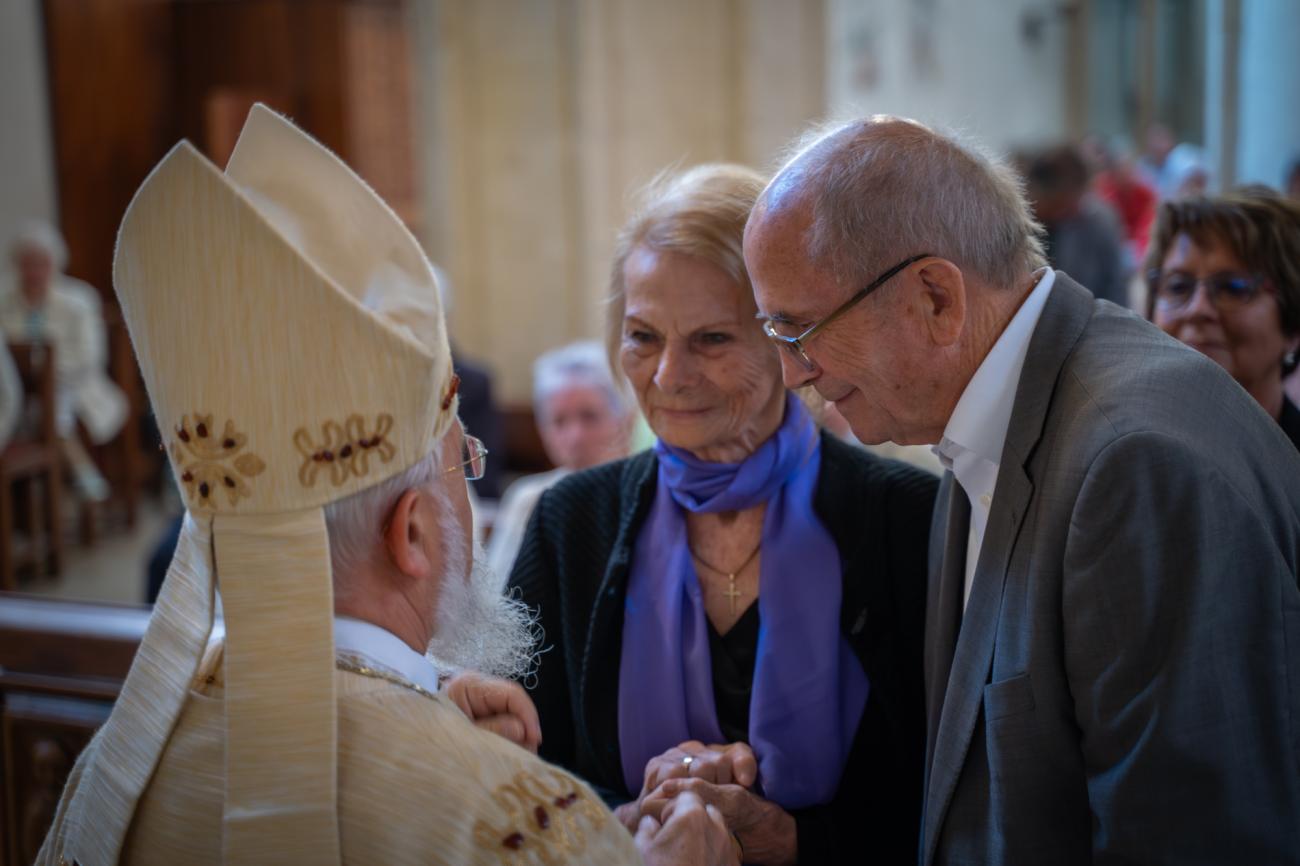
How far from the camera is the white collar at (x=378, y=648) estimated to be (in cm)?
134

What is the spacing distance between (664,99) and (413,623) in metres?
7.58

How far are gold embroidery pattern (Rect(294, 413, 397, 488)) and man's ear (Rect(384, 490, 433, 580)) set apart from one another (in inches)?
3.0

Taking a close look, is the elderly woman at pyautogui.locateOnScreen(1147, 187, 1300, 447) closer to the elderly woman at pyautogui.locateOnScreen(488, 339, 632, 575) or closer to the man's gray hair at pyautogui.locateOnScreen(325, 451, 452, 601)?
the man's gray hair at pyautogui.locateOnScreen(325, 451, 452, 601)

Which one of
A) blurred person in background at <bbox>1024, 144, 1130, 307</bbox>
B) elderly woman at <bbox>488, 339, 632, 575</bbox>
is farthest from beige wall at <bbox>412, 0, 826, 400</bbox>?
elderly woman at <bbox>488, 339, 632, 575</bbox>

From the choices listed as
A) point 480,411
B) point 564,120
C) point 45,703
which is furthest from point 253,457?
point 564,120

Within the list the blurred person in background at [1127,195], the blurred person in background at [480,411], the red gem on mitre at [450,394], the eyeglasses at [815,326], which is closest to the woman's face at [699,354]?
the eyeglasses at [815,326]

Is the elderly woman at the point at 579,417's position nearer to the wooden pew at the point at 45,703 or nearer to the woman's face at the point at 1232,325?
the wooden pew at the point at 45,703

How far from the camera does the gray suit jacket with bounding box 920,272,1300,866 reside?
→ 1369mm

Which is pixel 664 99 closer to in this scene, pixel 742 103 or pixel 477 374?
pixel 742 103

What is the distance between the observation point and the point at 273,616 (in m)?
1.28

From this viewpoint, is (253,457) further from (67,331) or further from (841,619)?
(67,331)

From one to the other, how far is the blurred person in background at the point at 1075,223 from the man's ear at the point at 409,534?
5338 mm

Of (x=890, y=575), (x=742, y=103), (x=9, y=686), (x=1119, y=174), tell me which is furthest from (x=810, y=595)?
(x=1119, y=174)

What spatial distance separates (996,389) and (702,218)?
64 cm
